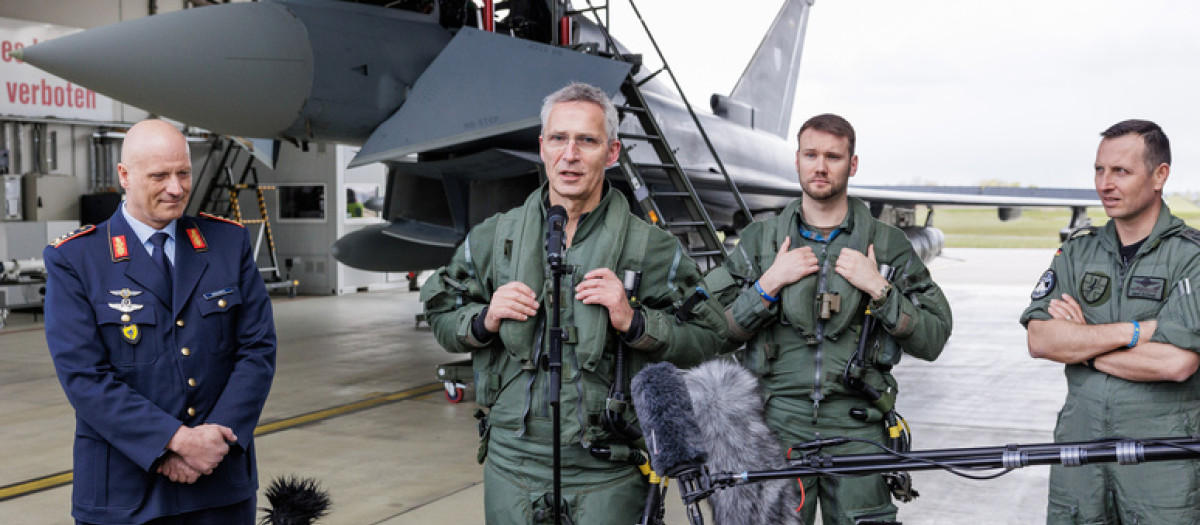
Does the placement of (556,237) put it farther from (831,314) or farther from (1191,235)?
(1191,235)

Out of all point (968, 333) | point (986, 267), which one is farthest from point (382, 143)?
point (986, 267)

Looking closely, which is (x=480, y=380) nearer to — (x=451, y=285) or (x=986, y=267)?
(x=451, y=285)

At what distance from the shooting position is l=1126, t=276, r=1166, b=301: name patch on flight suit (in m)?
2.89

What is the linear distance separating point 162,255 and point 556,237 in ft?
4.08

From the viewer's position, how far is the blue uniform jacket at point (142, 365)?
2.49 meters

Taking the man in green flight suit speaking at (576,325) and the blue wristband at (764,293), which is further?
the blue wristband at (764,293)

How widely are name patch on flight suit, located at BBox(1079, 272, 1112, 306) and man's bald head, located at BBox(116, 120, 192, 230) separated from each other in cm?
278

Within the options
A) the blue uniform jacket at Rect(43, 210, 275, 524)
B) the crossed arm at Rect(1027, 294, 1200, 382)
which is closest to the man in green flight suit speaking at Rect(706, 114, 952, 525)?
the crossed arm at Rect(1027, 294, 1200, 382)

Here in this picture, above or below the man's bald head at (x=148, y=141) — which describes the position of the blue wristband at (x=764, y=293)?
below

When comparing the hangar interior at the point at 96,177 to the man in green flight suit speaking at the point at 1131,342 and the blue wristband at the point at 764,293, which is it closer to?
the blue wristband at the point at 764,293

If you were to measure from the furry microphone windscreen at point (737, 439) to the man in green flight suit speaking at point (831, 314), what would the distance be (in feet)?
2.36

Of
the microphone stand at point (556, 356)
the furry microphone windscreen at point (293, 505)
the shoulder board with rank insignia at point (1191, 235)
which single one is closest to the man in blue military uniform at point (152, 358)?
the furry microphone windscreen at point (293, 505)

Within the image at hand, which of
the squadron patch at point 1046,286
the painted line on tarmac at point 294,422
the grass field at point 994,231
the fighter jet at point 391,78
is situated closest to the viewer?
the squadron patch at point 1046,286

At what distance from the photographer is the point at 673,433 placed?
1.80 metres
